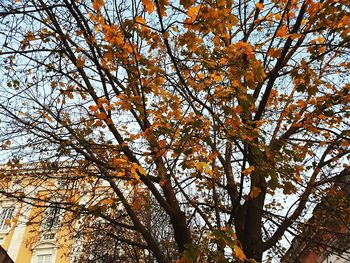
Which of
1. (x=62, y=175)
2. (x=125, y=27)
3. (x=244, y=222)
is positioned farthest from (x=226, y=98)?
(x=62, y=175)

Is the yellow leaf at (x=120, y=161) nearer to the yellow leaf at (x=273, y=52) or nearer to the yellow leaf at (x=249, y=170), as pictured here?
the yellow leaf at (x=249, y=170)

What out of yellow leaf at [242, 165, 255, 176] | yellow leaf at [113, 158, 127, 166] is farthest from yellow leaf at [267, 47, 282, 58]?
yellow leaf at [113, 158, 127, 166]

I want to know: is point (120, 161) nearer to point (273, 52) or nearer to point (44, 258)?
point (273, 52)

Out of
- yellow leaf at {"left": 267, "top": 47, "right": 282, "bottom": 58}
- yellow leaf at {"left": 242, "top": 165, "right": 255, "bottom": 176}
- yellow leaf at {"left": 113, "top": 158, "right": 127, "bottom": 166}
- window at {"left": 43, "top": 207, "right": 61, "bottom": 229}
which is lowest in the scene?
yellow leaf at {"left": 242, "top": 165, "right": 255, "bottom": 176}

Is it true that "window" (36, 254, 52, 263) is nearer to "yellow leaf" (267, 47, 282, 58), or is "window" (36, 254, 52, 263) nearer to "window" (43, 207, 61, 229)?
"window" (43, 207, 61, 229)

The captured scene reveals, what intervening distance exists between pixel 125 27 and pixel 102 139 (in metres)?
3.15

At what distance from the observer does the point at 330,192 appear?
629 cm

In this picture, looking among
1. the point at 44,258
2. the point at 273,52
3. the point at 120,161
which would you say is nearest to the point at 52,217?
the point at 120,161

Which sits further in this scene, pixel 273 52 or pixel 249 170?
pixel 273 52

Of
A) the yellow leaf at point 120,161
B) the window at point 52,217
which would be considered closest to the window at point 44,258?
the window at point 52,217

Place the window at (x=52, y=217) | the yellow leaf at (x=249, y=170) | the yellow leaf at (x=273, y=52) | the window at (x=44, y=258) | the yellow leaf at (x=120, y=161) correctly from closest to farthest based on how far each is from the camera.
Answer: the yellow leaf at (x=249, y=170) → the yellow leaf at (x=120, y=161) → the yellow leaf at (x=273, y=52) → the window at (x=52, y=217) → the window at (x=44, y=258)

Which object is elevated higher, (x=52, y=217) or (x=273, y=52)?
(x=52, y=217)

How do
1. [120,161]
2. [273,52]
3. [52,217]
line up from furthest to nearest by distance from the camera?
[52,217], [273,52], [120,161]

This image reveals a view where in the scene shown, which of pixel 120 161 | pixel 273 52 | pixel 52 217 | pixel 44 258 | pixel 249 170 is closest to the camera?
pixel 249 170
